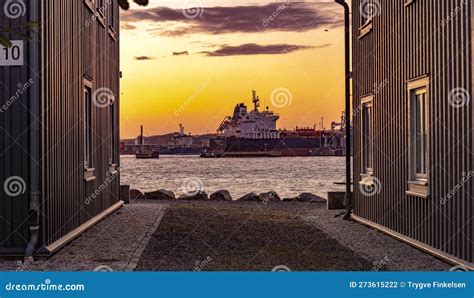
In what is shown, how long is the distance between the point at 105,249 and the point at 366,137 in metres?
6.69

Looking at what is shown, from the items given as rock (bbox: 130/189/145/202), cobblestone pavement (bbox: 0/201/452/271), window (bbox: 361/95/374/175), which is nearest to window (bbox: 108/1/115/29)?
cobblestone pavement (bbox: 0/201/452/271)

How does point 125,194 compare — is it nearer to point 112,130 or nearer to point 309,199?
point 112,130

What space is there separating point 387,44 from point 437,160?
3.71 m

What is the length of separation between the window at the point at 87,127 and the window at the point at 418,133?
6.09 meters

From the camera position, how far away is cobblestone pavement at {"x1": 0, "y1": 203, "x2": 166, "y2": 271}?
32.2 feet

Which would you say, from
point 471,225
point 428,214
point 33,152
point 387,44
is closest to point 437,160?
point 428,214

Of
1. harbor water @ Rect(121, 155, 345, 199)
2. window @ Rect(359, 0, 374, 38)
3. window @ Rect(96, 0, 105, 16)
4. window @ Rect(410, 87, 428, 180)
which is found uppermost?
window @ Rect(96, 0, 105, 16)

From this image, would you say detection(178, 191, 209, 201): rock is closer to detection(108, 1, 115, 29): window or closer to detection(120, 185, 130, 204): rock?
detection(120, 185, 130, 204): rock

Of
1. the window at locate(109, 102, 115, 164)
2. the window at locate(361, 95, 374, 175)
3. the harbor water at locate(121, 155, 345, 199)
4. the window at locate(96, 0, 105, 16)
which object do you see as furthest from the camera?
the harbor water at locate(121, 155, 345, 199)

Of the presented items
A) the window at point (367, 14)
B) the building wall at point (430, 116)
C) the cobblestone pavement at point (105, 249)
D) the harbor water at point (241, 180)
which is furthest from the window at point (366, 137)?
the harbor water at point (241, 180)

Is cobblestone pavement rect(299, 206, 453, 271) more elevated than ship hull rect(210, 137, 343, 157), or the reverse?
ship hull rect(210, 137, 343, 157)

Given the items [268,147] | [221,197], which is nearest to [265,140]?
[268,147]

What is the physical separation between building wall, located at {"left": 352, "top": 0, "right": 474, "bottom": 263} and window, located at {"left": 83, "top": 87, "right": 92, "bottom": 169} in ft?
17.7

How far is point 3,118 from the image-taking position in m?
10.5
